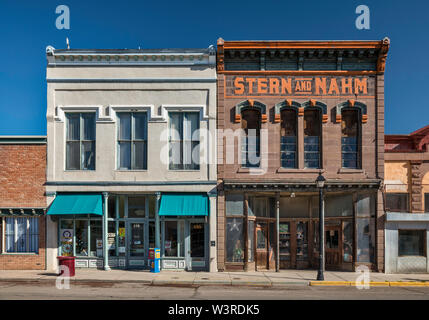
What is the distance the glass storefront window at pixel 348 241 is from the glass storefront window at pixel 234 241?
4.97 metres

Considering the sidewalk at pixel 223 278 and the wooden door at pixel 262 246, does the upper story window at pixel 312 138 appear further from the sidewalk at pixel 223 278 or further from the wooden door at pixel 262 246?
the sidewalk at pixel 223 278

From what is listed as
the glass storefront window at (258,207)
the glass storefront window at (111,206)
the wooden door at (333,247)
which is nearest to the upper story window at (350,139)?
the wooden door at (333,247)

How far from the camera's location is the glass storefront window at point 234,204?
19.1 meters

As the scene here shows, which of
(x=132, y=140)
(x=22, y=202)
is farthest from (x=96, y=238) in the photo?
(x=132, y=140)

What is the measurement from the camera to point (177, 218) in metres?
19.4

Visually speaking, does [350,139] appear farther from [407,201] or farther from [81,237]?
[81,237]

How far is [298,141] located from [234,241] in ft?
18.8

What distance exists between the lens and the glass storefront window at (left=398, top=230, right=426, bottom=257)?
19109mm

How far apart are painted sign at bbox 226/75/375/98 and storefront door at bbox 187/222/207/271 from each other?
6.63 meters

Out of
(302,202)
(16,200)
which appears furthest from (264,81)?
(16,200)

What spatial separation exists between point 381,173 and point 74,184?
48.4ft

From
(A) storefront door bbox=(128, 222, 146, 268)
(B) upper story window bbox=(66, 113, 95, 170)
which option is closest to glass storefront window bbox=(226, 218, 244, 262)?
(A) storefront door bbox=(128, 222, 146, 268)

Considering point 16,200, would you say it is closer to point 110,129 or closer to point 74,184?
point 74,184

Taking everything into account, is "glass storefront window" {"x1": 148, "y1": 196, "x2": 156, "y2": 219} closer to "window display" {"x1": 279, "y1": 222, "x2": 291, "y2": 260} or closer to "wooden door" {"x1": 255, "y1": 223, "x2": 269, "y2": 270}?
"wooden door" {"x1": 255, "y1": 223, "x2": 269, "y2": 270}
